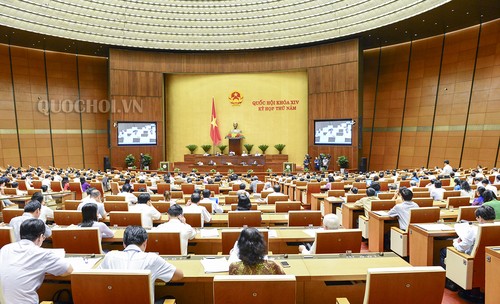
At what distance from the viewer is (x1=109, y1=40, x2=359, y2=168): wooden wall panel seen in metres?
19.9

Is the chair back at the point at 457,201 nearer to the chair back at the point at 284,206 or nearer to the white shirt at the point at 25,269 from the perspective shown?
the chair back at the point at 284,206

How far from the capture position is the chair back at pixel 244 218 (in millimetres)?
5228

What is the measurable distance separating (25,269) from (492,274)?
12.8 feet

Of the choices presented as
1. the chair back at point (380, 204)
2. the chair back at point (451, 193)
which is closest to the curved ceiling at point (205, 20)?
the chair back at point (451, 193)

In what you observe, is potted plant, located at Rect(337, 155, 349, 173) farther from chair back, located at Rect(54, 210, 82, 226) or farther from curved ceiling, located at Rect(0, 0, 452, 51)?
chair back, located at Rect(54, 210, 82, 226)

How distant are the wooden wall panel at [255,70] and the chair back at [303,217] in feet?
48.5

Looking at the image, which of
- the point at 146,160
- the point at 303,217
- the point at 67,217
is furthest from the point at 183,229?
the point at 146,160

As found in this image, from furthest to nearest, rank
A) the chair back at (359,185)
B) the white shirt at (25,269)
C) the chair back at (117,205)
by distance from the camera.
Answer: the chair back at (359,185) < the chair back at (117,205) < the white shirt at (25,269)

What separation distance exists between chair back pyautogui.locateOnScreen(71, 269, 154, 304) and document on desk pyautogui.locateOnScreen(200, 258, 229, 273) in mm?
665

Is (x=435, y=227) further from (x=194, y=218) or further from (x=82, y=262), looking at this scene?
(x=82, y=262)

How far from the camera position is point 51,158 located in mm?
20922

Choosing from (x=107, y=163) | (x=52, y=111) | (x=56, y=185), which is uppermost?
(x=52, y=111)

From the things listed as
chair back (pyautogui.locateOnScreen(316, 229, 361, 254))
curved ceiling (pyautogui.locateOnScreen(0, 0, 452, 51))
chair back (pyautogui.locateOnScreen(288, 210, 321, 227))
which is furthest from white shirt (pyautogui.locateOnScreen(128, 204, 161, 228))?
curved ceiling (pyautogui.locateOnScreen(0, 0, 452, 51))

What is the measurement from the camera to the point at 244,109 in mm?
23188
